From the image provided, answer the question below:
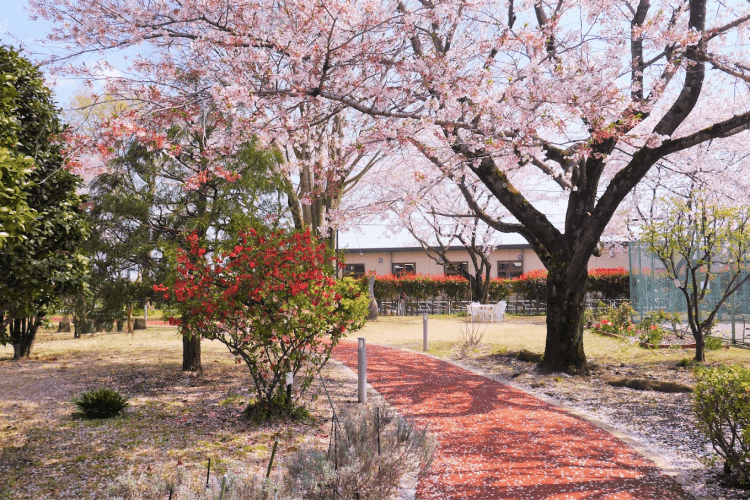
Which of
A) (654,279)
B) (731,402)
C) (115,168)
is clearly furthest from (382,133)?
(654,279)

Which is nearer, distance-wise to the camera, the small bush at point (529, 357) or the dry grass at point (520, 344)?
the small bush at point (529, 357)

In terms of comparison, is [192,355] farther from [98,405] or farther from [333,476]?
[333,476]

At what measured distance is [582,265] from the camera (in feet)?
30.6

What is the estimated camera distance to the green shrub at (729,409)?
4152 millimetres

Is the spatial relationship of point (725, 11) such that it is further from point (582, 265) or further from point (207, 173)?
point (207, 173)

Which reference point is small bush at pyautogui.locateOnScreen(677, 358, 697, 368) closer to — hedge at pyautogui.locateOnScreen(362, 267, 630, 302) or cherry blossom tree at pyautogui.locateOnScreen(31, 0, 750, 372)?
cherry blossom tree at pyautogui.locateOnScreen(31, 0, 750, 372)

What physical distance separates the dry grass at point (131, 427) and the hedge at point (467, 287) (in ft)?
55.0

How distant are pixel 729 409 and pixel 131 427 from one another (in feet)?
19.6

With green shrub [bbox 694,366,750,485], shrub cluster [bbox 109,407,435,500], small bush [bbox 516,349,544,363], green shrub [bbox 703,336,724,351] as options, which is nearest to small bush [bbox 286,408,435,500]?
shrub cluster [bbox 109,407,435,500]

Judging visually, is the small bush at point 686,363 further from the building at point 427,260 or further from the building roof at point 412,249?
the building at point 427,260

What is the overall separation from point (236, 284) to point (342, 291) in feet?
4.45

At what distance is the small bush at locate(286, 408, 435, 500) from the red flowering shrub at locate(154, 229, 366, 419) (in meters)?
1.46

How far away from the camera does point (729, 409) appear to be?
429 centimetres

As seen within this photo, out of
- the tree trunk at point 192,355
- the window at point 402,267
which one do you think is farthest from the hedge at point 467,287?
the tree trunk at point 192,355
